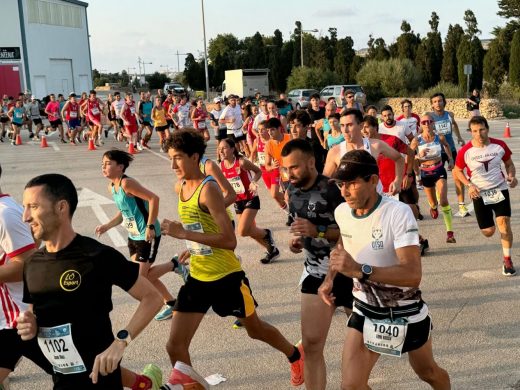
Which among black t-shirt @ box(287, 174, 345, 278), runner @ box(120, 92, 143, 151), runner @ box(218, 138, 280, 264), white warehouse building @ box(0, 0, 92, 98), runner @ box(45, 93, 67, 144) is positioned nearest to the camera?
black t-shirt @ box(287, 174, 345, 278)

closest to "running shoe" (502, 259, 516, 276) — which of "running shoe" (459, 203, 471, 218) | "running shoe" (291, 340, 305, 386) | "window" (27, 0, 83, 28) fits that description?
"running shoe" (459, 203, 471, 218)

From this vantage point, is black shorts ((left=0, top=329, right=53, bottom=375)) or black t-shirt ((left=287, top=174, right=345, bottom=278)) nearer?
black shorts ((left=0, top=329, right=53, bottom=375))

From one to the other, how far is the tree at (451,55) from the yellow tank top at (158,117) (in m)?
23.2

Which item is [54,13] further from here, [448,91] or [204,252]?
[204,252]

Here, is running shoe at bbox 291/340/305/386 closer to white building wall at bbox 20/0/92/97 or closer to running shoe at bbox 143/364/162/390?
running shoe at bbox 143/364/162/390

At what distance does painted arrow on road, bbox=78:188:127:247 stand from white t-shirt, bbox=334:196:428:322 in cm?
577

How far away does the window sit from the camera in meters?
50.8

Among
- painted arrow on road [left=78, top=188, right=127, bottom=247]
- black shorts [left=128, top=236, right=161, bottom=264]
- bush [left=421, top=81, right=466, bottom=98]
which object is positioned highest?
bush [left=421, top=81, right=466, bottom=98]

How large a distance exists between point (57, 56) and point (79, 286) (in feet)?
180

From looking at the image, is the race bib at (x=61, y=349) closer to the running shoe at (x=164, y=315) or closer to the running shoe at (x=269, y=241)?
the running shoe at (x=164, y=315)

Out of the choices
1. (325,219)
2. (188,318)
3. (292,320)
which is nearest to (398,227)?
(325,219)

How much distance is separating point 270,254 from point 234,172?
1.11 metres

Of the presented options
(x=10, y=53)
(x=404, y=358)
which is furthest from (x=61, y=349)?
(x=10, y=53)

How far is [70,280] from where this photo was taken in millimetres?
2775
